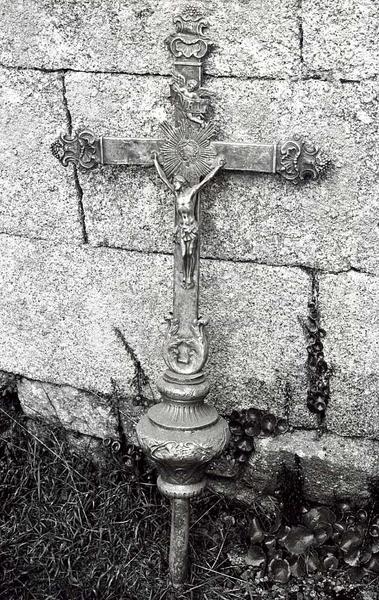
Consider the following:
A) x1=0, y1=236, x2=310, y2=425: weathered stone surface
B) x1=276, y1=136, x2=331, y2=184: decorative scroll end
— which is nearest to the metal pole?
x1=0, y1=236, x2=310, y2=425: weathered stone surface

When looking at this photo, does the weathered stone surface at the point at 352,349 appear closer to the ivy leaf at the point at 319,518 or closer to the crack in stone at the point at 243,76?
the ivy leaf at the point at 319,518

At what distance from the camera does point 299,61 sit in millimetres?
2635

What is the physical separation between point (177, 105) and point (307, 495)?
154 cm

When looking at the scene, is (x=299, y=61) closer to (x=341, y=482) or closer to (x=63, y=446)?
(x=341, y=482)

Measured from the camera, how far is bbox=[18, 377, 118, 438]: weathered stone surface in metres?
3.41

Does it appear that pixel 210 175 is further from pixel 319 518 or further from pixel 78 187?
pixel 319 518

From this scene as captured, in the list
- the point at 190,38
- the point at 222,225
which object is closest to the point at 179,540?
the point at 222,225

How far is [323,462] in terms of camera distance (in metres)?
3.06

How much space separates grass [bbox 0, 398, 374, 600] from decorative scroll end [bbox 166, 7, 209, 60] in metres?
1.58

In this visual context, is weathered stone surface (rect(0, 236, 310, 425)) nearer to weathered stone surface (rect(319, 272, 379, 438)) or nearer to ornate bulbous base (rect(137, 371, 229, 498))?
weathered stone surface (rect(319, 272, 379, 438))

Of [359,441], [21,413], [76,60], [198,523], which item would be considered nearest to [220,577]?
[198,523]

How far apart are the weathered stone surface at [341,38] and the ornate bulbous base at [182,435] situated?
1.08 m

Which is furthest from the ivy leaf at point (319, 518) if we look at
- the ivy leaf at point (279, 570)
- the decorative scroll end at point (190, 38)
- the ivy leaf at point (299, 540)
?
the decorative scroll end at point (190, 38)

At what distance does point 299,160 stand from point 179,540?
1.34 meters
